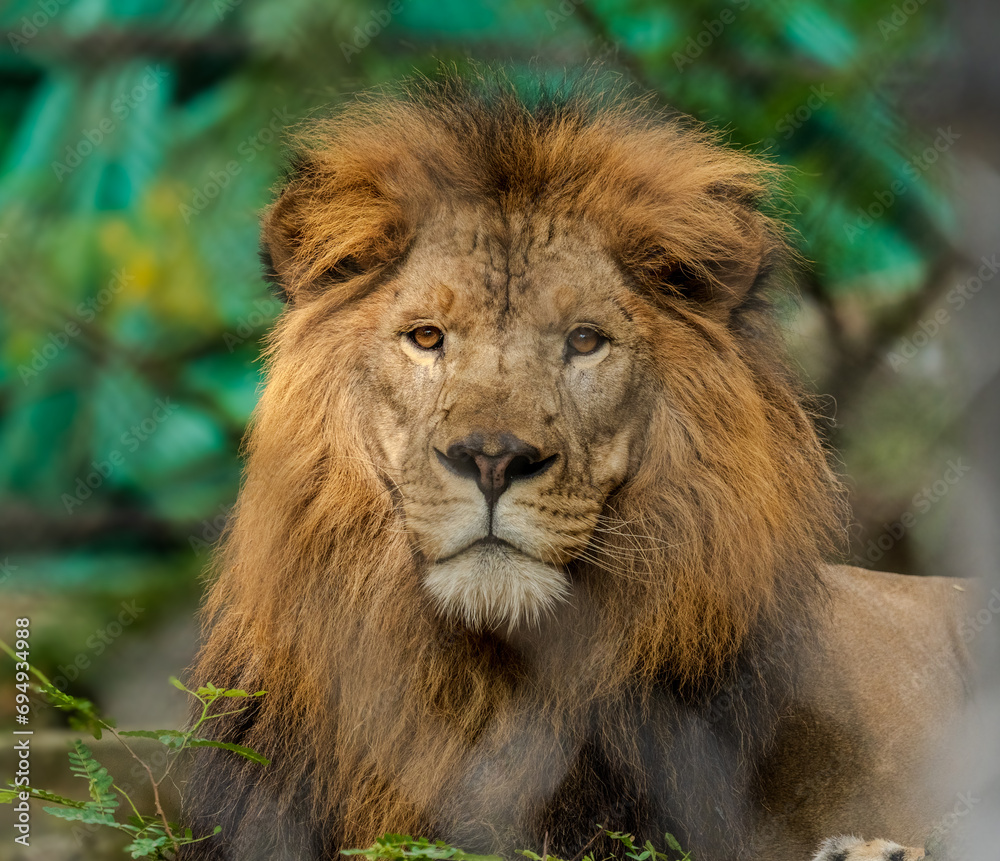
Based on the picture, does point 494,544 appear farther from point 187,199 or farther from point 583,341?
point 187,199

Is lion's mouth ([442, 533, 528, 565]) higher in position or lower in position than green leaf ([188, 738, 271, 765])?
higher

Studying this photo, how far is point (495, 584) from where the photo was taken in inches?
72.6

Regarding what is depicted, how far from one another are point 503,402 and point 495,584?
0.31 metres

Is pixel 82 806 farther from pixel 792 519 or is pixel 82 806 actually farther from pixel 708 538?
pixel 792 519

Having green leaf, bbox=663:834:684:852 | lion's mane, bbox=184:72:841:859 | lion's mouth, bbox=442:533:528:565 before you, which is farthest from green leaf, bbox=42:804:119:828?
green leaf, bbox=663:834:684:852

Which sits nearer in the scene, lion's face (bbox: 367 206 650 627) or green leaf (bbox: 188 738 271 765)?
lion's face (bbox: 367 206 650 627)

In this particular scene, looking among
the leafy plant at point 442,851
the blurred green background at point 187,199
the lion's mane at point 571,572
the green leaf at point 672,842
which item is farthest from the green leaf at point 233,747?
the blurred green background at point 187,199

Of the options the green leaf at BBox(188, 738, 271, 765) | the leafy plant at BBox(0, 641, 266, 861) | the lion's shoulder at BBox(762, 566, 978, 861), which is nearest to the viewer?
the leafy plant at BBox(0, 641, 266, 861)

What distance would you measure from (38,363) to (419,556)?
2316mm

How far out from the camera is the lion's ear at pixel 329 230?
219 centimetres

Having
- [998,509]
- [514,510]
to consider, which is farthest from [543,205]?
[998,509]

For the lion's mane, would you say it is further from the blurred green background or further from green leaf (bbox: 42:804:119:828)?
the blurred green background

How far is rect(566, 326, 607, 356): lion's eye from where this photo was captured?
204 cm

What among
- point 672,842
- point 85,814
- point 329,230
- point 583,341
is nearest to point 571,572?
point 583,341
